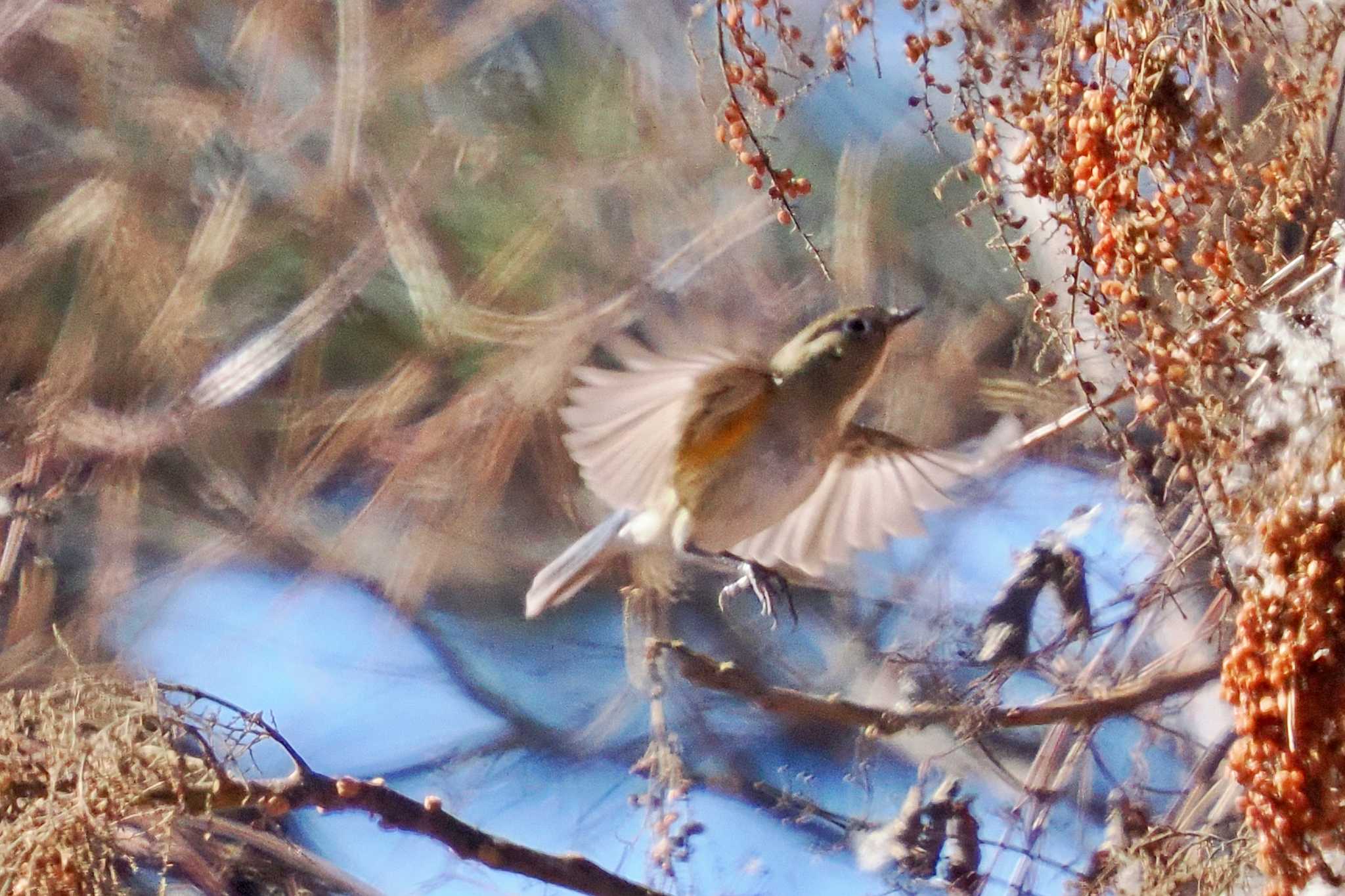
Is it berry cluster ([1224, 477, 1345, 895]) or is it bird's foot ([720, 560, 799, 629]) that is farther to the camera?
bird's foot ([720, 560, 799, 629])

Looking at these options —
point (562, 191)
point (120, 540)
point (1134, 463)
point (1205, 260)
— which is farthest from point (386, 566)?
point (1205, 260)

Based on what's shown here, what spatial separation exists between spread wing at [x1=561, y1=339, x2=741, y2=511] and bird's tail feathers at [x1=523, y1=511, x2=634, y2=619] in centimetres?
3

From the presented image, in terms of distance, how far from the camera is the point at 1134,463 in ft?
2.30

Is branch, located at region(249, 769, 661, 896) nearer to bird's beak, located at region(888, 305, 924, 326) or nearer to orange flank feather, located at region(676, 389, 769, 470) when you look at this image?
orange flank feather, located at region(676, 389, 769, 470)

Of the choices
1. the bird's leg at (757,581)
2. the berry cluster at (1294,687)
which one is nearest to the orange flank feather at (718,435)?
the bird's leg at (757,581)

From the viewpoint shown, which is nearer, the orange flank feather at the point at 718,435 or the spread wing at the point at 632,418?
the spread wing at the point at 632,418

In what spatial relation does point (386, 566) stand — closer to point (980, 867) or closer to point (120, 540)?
point (120, 540)

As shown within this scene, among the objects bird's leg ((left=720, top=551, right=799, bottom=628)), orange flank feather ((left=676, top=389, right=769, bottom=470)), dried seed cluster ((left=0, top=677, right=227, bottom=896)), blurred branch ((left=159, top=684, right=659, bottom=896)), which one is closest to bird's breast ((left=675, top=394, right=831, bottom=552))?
orange flank feather ((left=676, top=389, right=769, bottom=470))

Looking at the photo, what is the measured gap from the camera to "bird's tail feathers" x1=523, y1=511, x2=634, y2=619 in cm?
110

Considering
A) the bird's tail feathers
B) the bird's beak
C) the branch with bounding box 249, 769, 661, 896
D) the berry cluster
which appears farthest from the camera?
the bird's tail feathers

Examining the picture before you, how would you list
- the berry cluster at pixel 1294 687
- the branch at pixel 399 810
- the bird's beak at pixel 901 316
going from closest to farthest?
the berry cluster at pixel 1294 687 → the branch at pixel 399 810 → the bird's beak at pixel 901 316

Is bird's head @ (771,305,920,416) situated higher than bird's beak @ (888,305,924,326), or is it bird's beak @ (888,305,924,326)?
bird's beak @ (888,305,924,326)

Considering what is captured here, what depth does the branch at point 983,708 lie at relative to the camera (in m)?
0.86

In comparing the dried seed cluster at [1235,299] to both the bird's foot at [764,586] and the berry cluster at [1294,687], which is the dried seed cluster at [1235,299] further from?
the bird's foot at [764,586]
